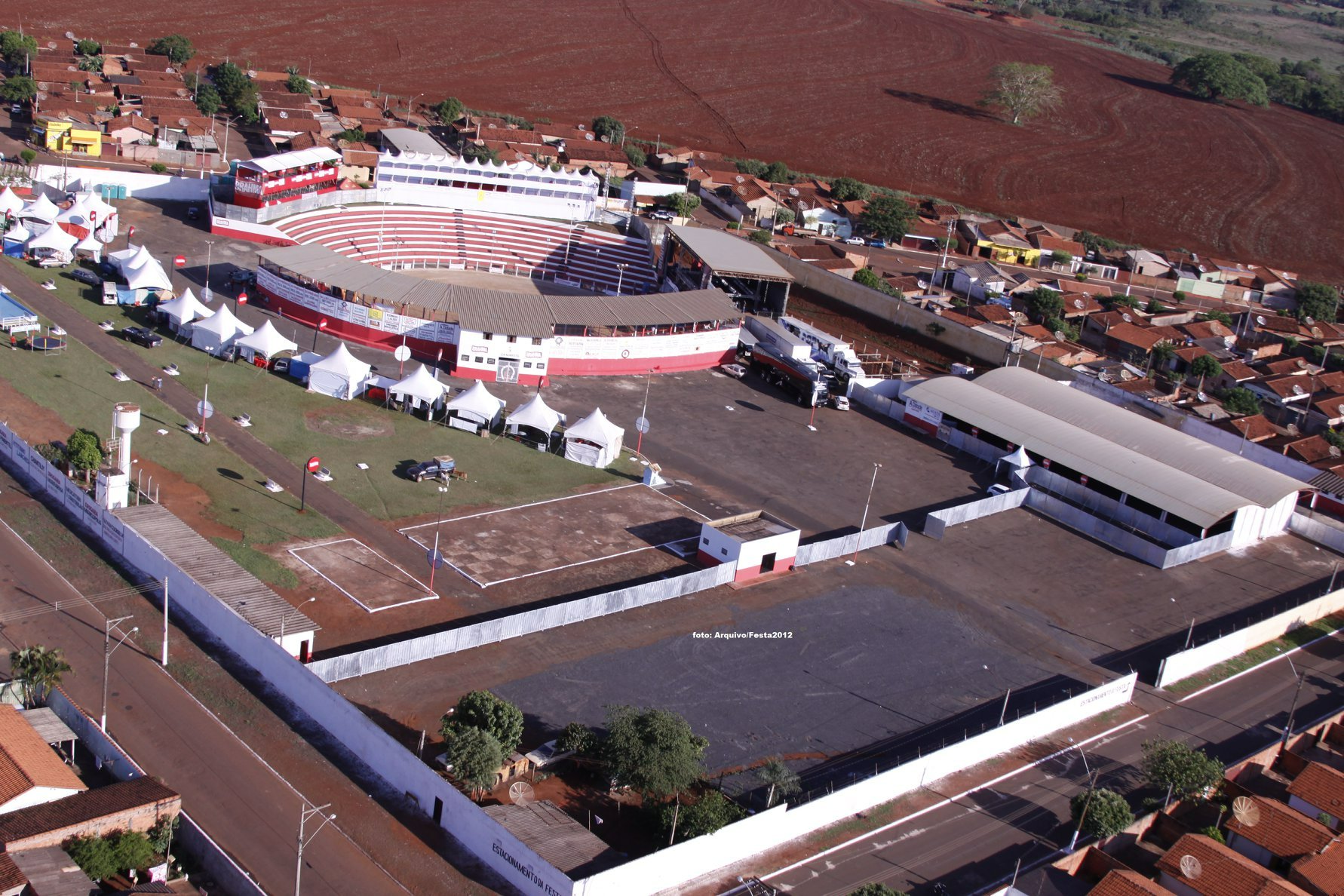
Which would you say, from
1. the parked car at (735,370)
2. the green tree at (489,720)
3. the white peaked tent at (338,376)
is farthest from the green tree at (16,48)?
the green tree at (489,720)

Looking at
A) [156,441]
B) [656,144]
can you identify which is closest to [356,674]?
[156,441]

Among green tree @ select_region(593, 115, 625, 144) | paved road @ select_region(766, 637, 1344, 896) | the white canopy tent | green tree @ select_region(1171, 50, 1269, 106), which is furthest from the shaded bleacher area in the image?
green tree @ select_region(1171, 50, 1269, 106)

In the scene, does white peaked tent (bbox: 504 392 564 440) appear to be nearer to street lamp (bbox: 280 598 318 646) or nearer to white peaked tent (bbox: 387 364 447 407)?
white peaked tent (bbox: 387 364 447 407)

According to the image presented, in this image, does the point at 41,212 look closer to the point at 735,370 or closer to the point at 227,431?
the point at 227,431

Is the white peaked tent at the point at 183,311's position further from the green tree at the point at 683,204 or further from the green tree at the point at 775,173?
the green tree at the point at 775,173

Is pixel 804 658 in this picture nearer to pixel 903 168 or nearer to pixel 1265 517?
pixel 1265 517

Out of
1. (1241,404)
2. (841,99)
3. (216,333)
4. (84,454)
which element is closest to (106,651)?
(84,454)

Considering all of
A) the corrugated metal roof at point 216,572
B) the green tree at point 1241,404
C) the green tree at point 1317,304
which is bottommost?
the corrugated metal roof at point 216,572
